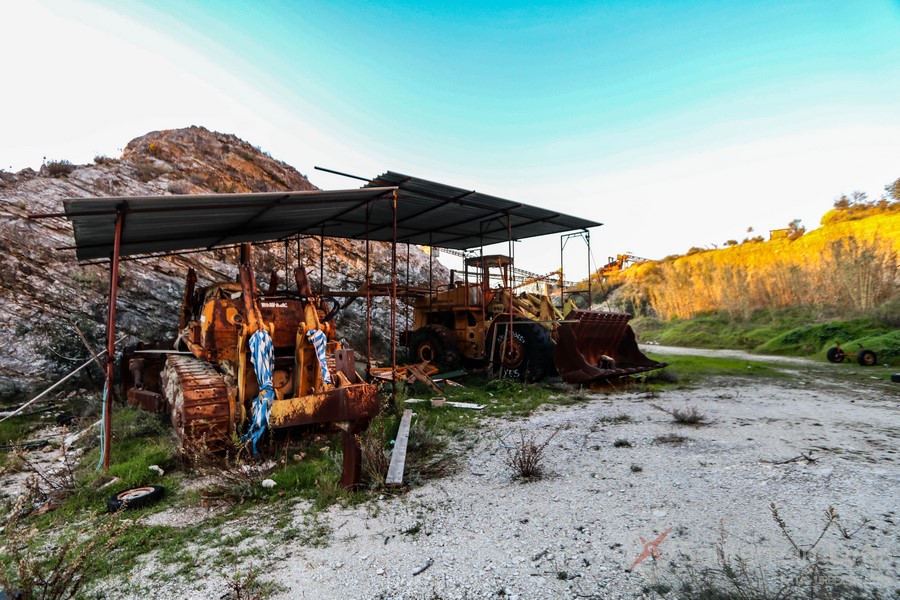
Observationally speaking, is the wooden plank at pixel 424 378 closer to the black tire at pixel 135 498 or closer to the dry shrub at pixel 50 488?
the black tire at pixel 135 498

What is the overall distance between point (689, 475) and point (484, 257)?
27.4 feet

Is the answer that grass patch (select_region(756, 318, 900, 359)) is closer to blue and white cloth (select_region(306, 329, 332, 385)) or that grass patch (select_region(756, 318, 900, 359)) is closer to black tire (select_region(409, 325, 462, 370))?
black tire (select_region(409, 325, 462, 370))

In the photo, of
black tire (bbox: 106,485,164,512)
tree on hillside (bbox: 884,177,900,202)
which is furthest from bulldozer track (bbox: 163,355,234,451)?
tree on hillside (bbox: 884,177,900,202)

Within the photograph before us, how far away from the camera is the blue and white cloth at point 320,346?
5346 mm

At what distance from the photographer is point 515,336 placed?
1077 cm

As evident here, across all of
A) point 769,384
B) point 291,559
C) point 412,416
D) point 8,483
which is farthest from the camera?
point 769,384

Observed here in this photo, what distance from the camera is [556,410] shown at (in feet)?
25.5

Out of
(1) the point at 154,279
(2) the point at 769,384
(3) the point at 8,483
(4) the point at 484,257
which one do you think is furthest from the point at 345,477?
(1) the point at 154,279

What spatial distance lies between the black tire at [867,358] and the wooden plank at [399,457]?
1191 cm

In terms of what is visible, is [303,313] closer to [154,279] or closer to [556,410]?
Result: [556,410]

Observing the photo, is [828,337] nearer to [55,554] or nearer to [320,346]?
[320,346]

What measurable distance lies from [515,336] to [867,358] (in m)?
8.85

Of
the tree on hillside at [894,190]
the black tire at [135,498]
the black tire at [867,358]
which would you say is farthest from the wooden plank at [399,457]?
the tree on hillside at [894,190]

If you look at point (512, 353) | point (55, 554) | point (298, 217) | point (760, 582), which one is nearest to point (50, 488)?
point (55, 554)
